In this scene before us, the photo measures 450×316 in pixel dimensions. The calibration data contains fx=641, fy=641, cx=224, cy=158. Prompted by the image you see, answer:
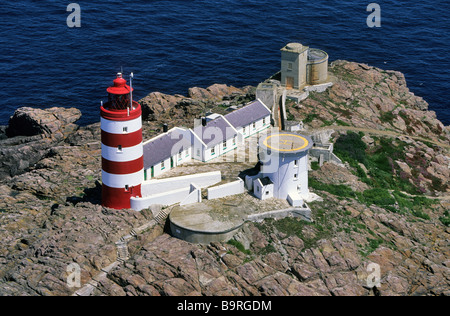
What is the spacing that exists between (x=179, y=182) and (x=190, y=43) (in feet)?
231

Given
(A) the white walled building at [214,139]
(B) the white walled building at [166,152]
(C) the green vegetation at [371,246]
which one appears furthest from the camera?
(A) the white walled building at [214,139]

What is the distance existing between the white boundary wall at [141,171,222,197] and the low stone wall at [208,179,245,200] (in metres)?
2.09

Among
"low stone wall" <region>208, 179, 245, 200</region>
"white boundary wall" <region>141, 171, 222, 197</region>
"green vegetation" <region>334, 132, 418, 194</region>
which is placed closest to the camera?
"white boundary wall" <region>141, 171, 222, 197</region>

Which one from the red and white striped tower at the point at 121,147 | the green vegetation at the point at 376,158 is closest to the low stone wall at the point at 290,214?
the red and white striped tower at the point at 121,147

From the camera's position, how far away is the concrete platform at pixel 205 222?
2213 inches

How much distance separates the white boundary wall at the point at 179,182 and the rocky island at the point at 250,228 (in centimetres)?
254

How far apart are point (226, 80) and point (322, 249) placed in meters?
60.9

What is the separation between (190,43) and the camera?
127188 mm

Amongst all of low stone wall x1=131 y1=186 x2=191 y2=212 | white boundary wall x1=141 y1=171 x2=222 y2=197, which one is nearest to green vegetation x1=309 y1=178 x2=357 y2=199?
white boundary wall x1=141 y1=171 x2=222 y2=197

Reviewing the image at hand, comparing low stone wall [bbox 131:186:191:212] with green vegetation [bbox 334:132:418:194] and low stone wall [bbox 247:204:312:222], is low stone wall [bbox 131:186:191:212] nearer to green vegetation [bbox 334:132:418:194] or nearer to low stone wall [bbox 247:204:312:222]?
low stone wall [bbox 247:204:312:222]

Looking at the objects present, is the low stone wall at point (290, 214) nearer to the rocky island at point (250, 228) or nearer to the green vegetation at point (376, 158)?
the rocky island at point (250, 228)

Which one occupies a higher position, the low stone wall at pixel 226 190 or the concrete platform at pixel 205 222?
the low stone wall at pixel 226 190

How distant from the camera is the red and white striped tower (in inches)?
2208

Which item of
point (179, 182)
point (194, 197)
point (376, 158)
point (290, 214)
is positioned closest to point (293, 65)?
point (376, 158)
